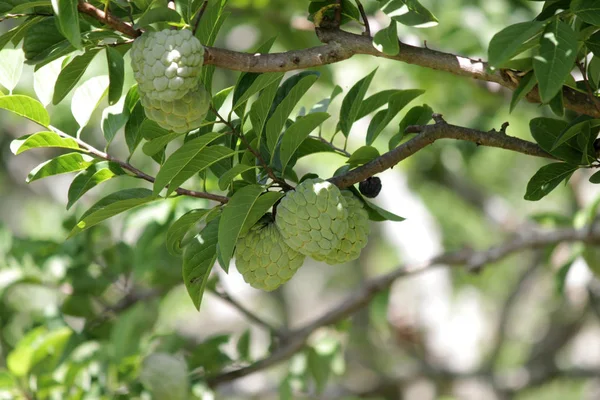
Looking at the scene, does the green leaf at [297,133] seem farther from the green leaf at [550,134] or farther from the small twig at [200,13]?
the green leaf at [550,134]

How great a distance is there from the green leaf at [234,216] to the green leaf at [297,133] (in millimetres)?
105

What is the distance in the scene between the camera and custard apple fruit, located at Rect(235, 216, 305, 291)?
1.18m

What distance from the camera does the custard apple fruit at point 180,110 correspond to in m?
1.01

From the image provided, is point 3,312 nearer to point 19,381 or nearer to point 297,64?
point 19,381

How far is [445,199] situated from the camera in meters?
5.10

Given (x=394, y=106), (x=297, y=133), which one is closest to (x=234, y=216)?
(x=297, y=133)

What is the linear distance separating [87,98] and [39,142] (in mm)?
240

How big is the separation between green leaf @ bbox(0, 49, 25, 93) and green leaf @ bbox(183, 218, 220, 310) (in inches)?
15.6

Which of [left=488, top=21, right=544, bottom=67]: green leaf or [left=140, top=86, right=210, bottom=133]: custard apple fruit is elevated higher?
[left=488, top=21, right=544, bottom=67]: green leaf

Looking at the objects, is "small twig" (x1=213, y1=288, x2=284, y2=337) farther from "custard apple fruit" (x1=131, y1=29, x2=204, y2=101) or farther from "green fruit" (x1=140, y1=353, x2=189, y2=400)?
"custard apple fruit" (x1=131, y1=29, x2=204, y2=101)

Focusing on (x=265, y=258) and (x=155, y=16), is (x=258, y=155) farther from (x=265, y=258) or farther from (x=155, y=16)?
(x=155, y=16)

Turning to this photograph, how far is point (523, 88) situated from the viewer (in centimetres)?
102

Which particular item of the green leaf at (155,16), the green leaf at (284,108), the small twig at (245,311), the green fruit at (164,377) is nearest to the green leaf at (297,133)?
the green leaf at (284,108)

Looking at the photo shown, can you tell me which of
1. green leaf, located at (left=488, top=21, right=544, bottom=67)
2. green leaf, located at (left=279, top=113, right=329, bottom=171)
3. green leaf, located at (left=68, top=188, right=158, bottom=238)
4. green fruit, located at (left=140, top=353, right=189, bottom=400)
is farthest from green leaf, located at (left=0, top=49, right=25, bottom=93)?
green fruit, located at (left=140, top=353, right=189, bottom=400)
